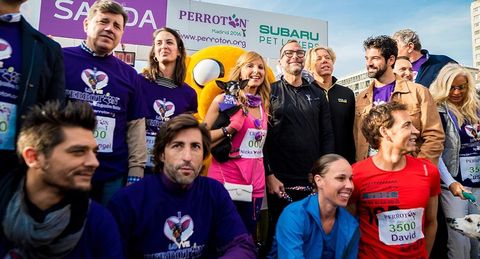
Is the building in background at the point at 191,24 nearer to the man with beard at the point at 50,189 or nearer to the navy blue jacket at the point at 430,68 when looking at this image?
the navy blue jacket at the point at 430,68

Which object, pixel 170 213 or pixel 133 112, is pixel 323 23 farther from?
pixel 170 213

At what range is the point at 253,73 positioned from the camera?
10.5 ft

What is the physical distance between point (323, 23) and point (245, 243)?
7.90 meters

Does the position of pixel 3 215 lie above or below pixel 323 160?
below

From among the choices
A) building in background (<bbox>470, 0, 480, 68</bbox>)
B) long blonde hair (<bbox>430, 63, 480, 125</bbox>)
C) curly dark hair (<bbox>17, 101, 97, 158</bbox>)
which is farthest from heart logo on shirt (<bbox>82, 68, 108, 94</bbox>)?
building in background (<bbox>470, 0, 480, 68</bbox>)

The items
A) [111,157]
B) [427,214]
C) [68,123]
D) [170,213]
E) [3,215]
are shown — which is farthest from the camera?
[427,214]

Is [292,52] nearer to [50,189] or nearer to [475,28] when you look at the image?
[50,189]

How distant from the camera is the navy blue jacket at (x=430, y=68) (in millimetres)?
4184

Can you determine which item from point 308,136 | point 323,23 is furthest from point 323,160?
point 323,23

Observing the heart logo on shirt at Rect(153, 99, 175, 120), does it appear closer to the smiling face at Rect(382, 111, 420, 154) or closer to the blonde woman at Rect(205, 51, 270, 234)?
the blonde woman at Rect(205, 51, 270, 234)

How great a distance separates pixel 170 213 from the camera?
6.72 ft

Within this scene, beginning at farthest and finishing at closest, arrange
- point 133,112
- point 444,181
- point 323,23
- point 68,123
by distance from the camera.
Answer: point 323,23
point 444,181
point 133,112
point 68,123

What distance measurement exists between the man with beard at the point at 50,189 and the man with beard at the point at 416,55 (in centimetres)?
391

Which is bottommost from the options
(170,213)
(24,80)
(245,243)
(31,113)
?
(245,243)
